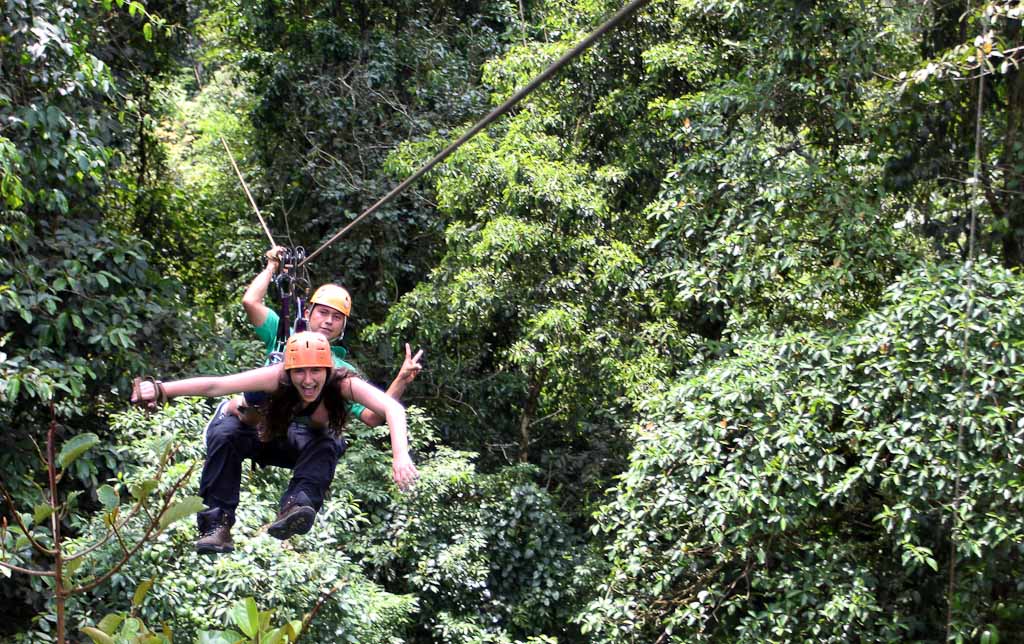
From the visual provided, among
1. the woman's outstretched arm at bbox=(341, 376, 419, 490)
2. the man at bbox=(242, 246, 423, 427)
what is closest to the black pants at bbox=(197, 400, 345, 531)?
the man at bbox=(242, 246, 423, 427)

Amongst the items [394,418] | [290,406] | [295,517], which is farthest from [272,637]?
[295,517]

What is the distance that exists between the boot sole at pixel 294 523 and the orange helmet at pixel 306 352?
51 centimetres

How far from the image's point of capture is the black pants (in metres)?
3.68

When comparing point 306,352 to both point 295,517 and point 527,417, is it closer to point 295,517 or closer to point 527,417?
point 295,517

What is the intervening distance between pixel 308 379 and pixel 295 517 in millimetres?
513

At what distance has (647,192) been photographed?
8.16 metres

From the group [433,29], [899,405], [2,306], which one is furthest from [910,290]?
[433,29]

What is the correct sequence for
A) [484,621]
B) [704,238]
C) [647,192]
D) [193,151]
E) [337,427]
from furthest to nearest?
[193,151]
[647,192]
[484,621]
[704,238]
[337,427]

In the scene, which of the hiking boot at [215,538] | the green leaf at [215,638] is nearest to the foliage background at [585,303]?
the hiking boot at [215,538]

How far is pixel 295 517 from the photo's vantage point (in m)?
3.62

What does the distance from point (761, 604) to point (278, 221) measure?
4909 millimetres

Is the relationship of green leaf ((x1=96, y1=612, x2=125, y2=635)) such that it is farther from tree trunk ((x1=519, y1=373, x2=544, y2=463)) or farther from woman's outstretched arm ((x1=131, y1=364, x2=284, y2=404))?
tree trunk ((x1=519, y1=373, x2=544, y2=463))

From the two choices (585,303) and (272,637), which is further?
(585,303)

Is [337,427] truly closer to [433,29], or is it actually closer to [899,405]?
[899,405]
